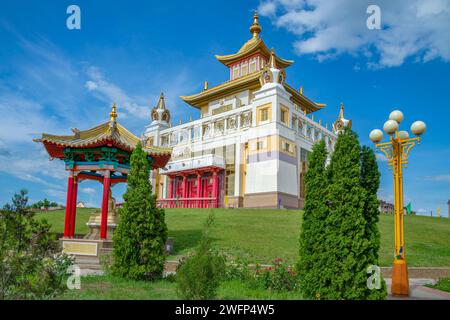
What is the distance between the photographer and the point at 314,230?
795cm

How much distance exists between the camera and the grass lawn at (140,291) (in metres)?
7.31

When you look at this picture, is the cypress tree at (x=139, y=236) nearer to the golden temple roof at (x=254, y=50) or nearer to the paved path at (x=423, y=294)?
the paved path at (x=423, y=294)

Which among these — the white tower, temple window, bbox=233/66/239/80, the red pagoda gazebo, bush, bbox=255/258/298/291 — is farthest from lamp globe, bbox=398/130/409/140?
the white tower

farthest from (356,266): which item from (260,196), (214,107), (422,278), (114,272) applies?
(214,107)

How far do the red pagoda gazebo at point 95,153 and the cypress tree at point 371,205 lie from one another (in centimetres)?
972

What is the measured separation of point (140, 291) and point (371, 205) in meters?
5.28

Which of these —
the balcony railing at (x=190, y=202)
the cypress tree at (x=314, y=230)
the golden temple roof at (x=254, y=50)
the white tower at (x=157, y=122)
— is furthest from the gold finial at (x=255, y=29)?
the cypress tree at (x=314, y=230)

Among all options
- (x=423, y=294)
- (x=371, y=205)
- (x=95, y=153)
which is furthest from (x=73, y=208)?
(x=423, y=294)

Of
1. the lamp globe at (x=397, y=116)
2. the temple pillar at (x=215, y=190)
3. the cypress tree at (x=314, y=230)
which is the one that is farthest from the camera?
the temple pillar at (x=215, y=190)

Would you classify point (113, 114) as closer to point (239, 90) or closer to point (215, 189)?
point (215, 189)
